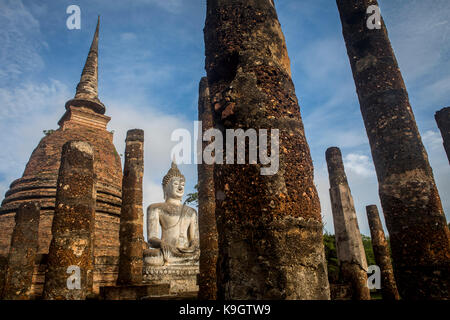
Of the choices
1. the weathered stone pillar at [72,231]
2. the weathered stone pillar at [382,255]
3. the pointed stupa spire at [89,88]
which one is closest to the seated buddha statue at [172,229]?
the weathered stone pillar at [72,231]

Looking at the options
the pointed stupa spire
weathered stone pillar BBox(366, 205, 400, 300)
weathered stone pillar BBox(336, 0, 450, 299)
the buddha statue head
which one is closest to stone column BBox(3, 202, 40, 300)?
the buddha statue head

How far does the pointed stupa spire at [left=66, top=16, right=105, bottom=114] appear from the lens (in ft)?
58.1

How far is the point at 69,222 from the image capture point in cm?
596

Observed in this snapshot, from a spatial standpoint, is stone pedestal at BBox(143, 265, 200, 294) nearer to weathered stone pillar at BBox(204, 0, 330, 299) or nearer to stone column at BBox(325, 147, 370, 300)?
stone column at BBox(325, 147, 370, 300)

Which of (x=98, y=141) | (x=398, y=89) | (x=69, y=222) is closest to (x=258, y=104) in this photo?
(x=398, y=89)

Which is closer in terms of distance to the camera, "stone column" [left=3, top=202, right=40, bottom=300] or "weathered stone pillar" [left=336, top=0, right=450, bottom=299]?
"weathered stone pillar" [left=336, top=0, right=450, bottom=299]

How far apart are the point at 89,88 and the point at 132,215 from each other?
12364mm

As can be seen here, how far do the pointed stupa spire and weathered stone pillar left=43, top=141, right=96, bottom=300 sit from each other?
40.0 feet

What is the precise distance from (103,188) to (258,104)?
1323cm

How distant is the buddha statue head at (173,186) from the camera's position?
10.9m

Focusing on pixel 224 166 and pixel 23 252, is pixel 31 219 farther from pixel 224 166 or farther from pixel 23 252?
pixel 224 166

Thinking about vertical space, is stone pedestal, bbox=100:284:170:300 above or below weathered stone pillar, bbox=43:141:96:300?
below

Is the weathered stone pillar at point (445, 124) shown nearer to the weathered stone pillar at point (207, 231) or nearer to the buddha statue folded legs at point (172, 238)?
the weathered stone pillar at point (207, 231)
